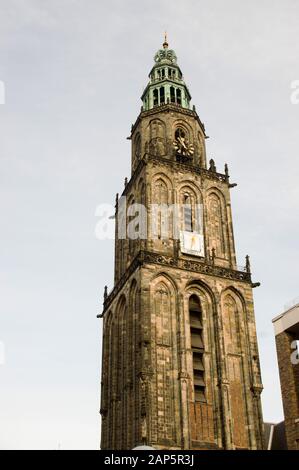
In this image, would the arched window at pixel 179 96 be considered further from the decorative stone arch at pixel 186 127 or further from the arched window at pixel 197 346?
the arched window at pixel 197 346

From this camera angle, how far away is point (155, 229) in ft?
151

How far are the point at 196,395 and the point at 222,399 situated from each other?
5.32 ft

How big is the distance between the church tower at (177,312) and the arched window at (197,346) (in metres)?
0.07

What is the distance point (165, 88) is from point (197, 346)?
84.8ft

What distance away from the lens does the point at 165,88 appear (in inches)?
2271

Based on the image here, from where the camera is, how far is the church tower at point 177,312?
127 ft

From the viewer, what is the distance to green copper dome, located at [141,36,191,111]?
57250 mm

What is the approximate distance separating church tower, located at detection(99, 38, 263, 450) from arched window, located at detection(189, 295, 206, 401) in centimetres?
7

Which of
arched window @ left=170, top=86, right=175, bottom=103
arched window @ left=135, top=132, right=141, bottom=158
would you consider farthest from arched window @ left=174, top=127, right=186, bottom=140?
arched window @ left=170, top=86, right=175, bottom=103

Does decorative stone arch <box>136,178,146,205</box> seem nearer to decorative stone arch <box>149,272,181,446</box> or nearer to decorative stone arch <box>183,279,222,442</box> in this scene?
decorative stone arch <box>149,272,181,446</box>
